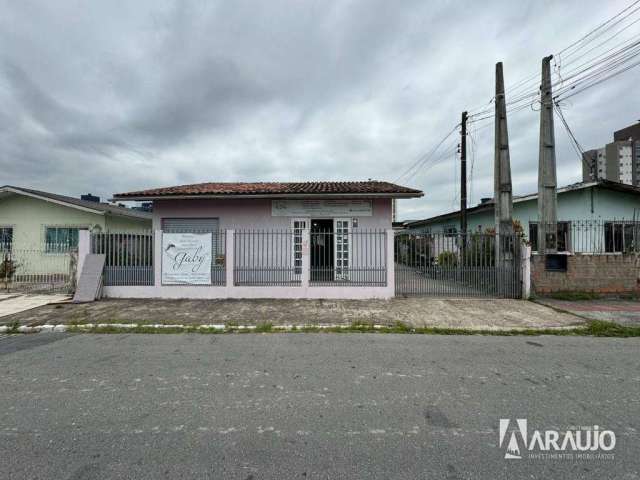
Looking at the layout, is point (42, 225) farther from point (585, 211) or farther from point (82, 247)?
point (585, 211)

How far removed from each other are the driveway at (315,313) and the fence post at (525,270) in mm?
553

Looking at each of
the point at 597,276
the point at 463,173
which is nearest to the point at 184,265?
the point at 463,173

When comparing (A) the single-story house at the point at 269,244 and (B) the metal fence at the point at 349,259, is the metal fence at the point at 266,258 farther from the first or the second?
(B) the metal fence at the point at 349,259

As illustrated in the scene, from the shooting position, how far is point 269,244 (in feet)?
34.2

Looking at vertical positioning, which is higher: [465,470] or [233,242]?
[233,242]

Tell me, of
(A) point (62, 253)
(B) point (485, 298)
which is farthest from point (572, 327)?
(A) point (62, 253)

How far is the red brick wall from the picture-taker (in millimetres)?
9906

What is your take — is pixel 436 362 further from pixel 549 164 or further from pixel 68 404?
pixel 549 164

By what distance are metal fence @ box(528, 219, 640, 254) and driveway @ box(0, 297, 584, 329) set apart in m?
2.77

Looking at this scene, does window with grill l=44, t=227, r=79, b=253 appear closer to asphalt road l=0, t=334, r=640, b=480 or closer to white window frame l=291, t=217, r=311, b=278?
white window frame l=291, t=217, r=311, b=278

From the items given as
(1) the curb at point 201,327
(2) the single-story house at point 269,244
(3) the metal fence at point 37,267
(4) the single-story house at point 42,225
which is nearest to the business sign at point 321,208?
(2) the single-story house at point 269,244

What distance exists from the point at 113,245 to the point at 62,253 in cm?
685

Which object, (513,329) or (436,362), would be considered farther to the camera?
(513,329)

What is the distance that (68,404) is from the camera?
129 inches
